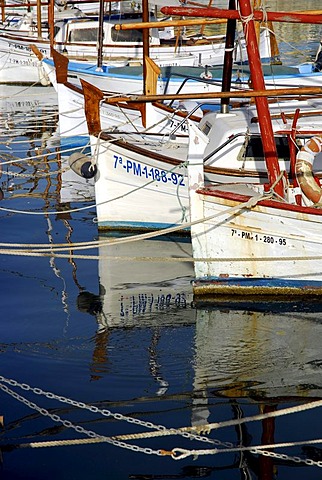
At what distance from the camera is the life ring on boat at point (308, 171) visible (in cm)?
1088

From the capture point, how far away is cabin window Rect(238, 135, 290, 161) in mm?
12281

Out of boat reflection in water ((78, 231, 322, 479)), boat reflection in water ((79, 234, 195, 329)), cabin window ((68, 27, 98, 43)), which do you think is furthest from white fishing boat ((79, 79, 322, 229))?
cabin window ((68, 27, 98, 43))

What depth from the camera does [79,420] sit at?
7547 mm

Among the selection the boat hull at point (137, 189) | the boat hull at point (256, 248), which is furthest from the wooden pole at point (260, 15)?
the boat hull at point (137, 189)

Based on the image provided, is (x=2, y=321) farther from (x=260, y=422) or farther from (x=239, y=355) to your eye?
(x=260, y=422)

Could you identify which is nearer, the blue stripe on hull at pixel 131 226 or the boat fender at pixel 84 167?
the boat fender at pixel 84 167

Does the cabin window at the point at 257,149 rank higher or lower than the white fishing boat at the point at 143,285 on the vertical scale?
higher

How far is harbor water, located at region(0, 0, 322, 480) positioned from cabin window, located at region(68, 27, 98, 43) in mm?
19022

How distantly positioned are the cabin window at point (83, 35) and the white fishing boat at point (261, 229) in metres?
21.1

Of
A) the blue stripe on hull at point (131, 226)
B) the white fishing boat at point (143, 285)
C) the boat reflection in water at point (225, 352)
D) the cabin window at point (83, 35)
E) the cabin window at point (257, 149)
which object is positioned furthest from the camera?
the cabin window at point (83, 35)

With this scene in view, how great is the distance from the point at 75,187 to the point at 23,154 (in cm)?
378

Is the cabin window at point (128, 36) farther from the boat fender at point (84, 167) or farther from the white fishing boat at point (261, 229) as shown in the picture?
the white fishing boat at point (261, 229)

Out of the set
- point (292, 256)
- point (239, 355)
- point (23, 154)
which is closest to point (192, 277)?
point (292, 256)

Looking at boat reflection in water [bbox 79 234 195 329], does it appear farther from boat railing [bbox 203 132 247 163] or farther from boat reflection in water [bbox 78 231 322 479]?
boat railing [bbox 203 132 247 163]
